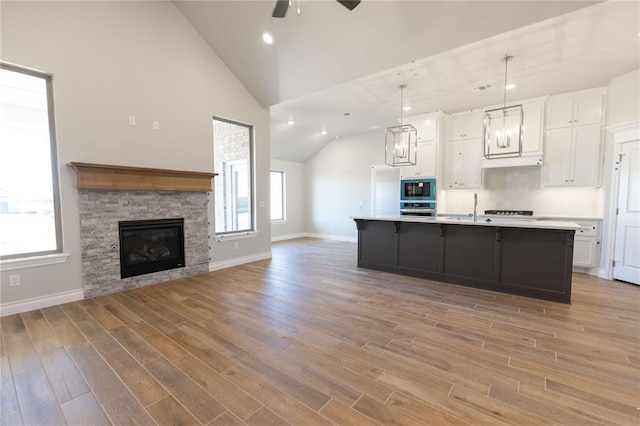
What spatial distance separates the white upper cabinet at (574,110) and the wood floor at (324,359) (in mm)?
3045

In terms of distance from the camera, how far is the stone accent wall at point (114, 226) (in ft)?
11.9

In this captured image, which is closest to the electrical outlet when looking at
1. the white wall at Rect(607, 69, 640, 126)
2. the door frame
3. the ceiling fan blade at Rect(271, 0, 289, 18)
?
the ceiling fan blade at Rect(271, 0, 289, 18)

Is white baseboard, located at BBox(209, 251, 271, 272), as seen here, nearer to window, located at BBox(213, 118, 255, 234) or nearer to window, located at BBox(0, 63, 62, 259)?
window, located at BBox(213, 118, 255, 234)

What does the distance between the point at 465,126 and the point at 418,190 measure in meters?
1.68

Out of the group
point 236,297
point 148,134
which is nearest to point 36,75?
point 148,134

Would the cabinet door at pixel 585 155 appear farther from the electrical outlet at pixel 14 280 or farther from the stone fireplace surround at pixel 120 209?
the electrical outlet at pixel 14 280

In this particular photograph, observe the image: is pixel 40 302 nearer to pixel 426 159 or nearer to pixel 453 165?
pixel 426 159

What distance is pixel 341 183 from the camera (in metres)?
8.73

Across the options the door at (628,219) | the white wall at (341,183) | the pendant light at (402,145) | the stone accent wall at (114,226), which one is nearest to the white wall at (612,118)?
the door at (628,219)

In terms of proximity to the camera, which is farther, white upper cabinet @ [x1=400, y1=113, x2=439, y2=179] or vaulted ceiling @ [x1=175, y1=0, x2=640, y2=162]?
white upper cabinet @ [x1=400, y1=113, x2=439, y2=179]

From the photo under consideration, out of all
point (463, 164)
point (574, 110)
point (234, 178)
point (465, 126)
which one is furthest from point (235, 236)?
point (574, 110)

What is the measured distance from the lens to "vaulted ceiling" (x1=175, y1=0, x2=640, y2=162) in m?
3.03

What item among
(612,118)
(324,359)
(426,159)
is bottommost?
(324,359)

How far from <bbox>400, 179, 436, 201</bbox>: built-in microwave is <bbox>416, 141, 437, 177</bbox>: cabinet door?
0.18 meters
